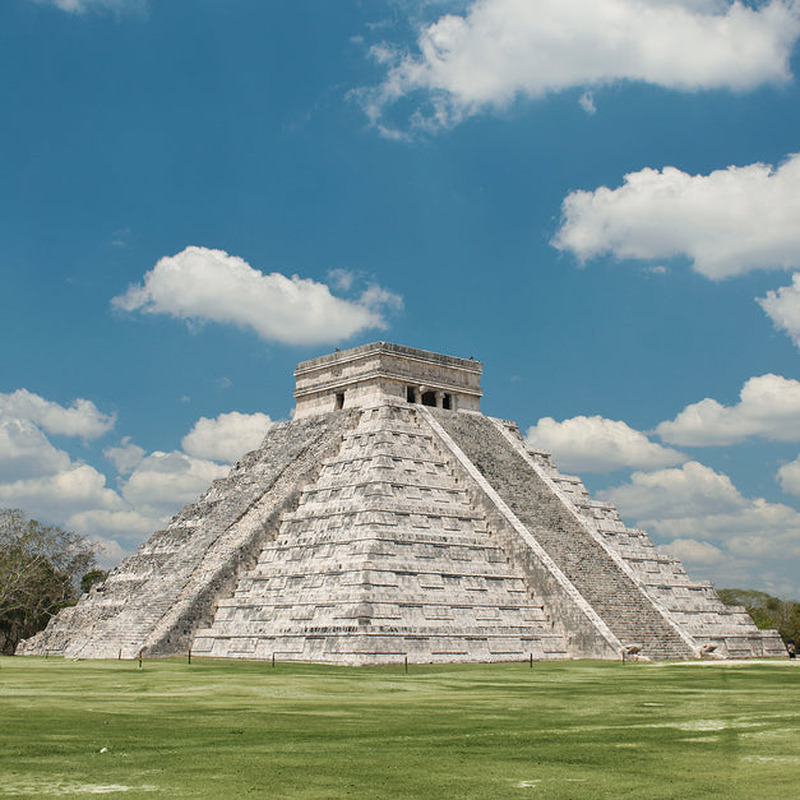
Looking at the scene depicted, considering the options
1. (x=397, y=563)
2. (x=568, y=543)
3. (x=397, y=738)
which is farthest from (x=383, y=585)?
(x=397, y=738)

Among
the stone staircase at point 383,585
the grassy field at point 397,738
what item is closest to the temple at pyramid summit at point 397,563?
the stone staircase at point 383,585

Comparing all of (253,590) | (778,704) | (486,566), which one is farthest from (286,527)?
(778,704)

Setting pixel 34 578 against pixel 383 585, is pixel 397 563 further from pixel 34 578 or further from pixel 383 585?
pixel 34 578

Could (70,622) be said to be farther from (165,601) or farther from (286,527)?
(286,527)

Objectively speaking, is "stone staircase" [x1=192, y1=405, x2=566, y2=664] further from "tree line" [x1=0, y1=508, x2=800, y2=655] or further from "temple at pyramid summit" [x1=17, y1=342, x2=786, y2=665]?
"tree line" [x1=0, y1=508, x2=800, y2=655]

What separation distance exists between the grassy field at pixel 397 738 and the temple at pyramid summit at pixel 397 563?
5.86 m

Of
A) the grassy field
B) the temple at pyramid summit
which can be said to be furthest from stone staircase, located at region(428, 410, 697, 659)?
the grassy field

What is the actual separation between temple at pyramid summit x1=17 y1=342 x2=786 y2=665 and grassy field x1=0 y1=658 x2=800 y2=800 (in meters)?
5.86

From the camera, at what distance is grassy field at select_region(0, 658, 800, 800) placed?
8.02 metres

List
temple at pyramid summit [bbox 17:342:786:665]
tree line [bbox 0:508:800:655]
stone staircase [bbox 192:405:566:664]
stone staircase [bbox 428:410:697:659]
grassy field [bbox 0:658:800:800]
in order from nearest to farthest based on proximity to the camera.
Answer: grassy field [bbox 0:658:800:800]
stone staircase [bbox 192:405:566:664]
temple at pyramid summit [bbox 17:342:786:665]
stone staircase [bbox 428:410:697:659]
tree line [bbox 0:508:800:655]

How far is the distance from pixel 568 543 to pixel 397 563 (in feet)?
22.4

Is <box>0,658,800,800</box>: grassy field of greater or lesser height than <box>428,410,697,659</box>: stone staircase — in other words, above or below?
below

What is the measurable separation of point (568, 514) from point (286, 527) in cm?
944

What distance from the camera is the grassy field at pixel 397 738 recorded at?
8.02m
